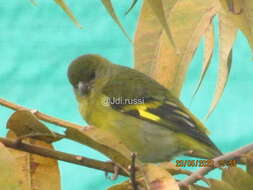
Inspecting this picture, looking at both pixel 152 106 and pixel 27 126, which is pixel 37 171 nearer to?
pixel 27 126

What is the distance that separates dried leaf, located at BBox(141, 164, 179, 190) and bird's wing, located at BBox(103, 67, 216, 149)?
38 centimetres

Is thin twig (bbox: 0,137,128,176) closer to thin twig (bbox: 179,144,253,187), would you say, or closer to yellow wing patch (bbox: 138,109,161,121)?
thin twig (bbox: 179,144,253,187)

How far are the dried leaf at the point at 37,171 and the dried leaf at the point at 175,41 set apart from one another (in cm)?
19

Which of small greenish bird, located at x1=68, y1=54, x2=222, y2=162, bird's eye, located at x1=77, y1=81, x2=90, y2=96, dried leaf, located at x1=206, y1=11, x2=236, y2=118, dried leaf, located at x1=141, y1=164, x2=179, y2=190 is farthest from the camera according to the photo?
bird's eye, located at x1=77, y1=81, x2=90, y2=96

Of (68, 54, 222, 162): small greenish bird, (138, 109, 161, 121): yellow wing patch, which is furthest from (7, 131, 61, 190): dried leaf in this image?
(138, 109, 161, 121): yellow wing patch

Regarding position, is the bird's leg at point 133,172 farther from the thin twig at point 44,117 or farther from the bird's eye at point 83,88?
the bird's eye at point 83,88

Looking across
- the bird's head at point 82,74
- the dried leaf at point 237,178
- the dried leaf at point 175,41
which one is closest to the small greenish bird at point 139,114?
the bird's head at point 82,74

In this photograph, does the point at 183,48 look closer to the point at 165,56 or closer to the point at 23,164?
the point at 165,56

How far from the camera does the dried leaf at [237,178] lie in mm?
336

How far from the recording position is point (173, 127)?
0.74 meters

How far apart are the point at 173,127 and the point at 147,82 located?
15cm

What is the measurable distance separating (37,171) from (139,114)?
46cm

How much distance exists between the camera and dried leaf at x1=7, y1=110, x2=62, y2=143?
1.03 feet

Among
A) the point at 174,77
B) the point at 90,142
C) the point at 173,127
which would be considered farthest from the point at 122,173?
the point at 173,127
